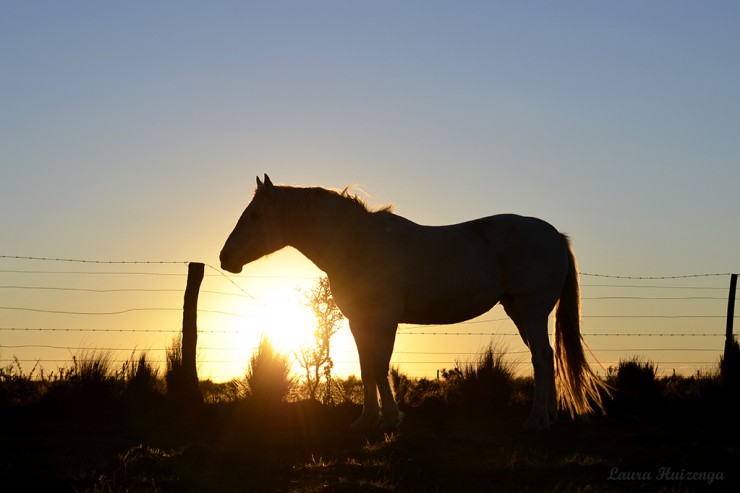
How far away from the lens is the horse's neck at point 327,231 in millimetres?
8523

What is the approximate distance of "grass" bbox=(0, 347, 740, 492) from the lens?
5.43m

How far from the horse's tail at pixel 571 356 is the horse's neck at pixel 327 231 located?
8.47ft

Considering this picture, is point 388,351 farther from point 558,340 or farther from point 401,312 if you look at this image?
point 558,340

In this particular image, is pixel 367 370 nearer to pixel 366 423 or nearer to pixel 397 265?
pixel 366 423

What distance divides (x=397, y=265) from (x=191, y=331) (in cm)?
417

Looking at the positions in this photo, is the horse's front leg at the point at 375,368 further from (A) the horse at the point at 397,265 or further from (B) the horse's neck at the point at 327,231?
(B) the horse's neck at the point at 327,231

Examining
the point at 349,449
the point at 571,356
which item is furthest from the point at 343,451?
the point at 571,356

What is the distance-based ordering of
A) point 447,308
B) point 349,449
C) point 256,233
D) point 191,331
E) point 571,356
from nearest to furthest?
point 349,449 → point 256,233 → point 447,308 → point 571,356 → point 191,331

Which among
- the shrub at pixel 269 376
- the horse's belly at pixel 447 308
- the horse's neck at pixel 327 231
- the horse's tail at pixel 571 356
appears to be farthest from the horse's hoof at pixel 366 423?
the horse's tail at pixel 571 356

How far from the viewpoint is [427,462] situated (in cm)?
613

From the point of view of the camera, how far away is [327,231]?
28.0 ft

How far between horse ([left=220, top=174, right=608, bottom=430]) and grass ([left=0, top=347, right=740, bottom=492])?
0.64 m

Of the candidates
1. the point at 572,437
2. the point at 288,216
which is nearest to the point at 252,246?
the point at 288,216

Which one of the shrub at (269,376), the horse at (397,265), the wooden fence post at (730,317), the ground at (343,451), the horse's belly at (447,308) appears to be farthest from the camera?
the wooden fence post at (730,317)
